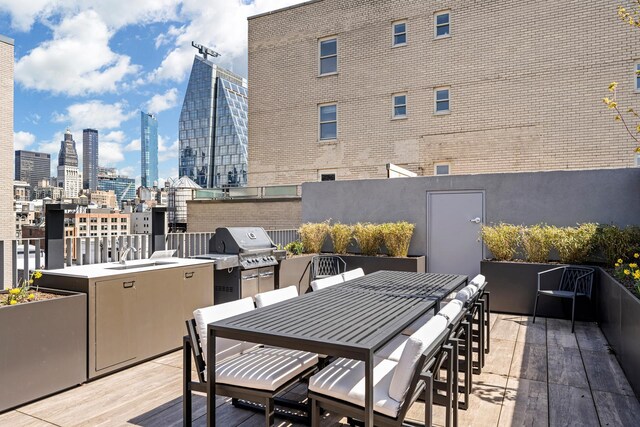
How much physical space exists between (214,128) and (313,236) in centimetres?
7612

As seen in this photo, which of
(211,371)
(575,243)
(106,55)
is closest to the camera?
(211,371)

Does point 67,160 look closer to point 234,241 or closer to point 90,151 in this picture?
point 90,151

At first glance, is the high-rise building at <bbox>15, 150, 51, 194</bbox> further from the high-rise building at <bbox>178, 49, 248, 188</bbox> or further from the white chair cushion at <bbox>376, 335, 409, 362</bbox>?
the white chair cushion at <bbox>376, 335, 409, 362</bbox>

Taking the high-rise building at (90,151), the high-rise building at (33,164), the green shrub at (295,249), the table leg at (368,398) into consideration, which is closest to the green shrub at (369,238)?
the green shrub at (295,249)

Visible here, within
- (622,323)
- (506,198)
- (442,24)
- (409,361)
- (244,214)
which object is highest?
(442,24)

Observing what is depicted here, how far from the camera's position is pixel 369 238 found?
7.73 m

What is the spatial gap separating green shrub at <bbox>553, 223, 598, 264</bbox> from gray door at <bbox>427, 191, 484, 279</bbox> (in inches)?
53.7

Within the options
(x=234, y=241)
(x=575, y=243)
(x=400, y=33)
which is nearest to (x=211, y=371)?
(x=234, y=241)

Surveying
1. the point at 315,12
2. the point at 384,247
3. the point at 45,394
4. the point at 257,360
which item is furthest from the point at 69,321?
the point at 315,12

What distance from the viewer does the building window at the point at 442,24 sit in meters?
12.5

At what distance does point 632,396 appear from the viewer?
3.30 metres

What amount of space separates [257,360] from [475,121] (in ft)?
36.8

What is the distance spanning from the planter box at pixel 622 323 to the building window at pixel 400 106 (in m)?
8.66

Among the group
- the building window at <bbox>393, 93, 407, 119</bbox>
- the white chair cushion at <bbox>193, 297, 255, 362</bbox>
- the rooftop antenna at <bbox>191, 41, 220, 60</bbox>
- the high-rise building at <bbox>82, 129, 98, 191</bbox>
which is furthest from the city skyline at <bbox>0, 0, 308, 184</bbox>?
the high-rise building at <bbox>82, 129, 98, 191</bbox>
